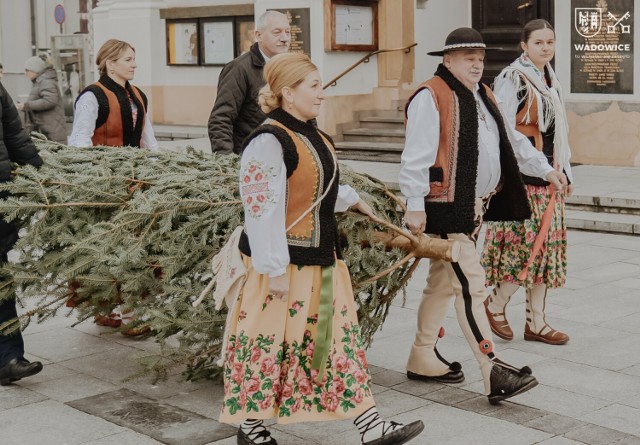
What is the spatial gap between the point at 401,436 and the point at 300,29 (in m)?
13.2

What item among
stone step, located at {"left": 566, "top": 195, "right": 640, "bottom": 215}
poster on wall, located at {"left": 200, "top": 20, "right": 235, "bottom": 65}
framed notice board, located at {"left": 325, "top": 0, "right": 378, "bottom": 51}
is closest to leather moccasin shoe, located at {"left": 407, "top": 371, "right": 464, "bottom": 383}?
stone step, located at {"left": 566, "top": 195, "right": 640, "bottom": 215}

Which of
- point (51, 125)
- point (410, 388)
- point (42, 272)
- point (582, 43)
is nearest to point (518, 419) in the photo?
point (410, 388)

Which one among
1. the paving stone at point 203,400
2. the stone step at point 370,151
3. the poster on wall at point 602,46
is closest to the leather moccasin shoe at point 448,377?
the paving stone at point 203,400

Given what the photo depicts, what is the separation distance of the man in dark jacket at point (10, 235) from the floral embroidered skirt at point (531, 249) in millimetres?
2677

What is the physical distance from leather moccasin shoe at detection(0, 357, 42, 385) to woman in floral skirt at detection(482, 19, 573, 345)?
8.60 ft

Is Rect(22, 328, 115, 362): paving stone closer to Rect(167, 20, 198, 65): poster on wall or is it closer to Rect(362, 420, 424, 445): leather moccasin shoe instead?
Rect(362, 420, 424, 445): leather moccasin shoe

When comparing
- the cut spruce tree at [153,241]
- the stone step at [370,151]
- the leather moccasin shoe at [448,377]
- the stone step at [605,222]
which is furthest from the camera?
the stone step at [370,151]

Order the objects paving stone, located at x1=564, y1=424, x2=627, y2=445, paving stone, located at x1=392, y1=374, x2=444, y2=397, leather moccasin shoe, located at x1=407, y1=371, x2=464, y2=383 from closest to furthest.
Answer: paving stone, located at x1=564, y1=424, x2=627, y2=445 < paving stone, located at x1=392, y1=374, x2=444, y2=397 < leather moccasin shoe, located at x1=407, y1=371, x2=464, y2=383

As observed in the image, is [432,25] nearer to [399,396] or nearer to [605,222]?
[605,222]

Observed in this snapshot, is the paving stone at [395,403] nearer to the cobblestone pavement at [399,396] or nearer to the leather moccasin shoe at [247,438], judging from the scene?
the cobblestone pavement at [399,396]

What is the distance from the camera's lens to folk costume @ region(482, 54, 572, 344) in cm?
678

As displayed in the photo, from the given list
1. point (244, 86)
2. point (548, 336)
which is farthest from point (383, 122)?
point (548, 336)

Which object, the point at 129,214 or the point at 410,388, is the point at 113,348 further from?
the point at 410,388

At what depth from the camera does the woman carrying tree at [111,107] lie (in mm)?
7332
